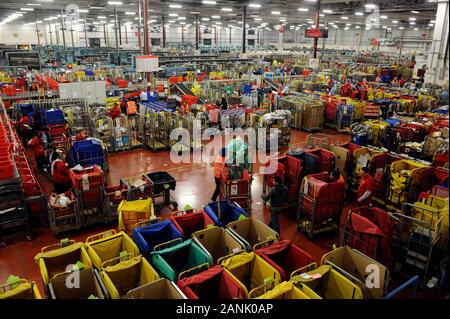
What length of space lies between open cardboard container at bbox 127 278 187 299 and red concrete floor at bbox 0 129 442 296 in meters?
2.79

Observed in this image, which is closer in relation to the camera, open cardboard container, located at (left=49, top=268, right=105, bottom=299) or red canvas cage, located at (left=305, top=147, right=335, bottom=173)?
open cardboard container, located at (left=49, top=268, right=105, bottom=299)

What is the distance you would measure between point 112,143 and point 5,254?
6.97m

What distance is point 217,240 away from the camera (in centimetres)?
670

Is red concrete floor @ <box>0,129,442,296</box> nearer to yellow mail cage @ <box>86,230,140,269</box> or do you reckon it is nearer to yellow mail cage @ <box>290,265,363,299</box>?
yellow mail cage @ <box>86,230,140,269</box>

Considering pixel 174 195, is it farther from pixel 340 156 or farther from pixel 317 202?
pixel 340 156

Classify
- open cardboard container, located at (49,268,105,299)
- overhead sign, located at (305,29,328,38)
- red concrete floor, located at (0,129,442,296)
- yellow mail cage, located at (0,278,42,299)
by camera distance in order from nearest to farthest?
yellow mail cage, located at (0,278,42,299), open cardboard container, located at (49,268,105,299), red concrete floor, located at (0,129,442,296), overhead sign, located at (305,29,328,38)

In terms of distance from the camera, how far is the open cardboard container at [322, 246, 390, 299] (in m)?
5.61

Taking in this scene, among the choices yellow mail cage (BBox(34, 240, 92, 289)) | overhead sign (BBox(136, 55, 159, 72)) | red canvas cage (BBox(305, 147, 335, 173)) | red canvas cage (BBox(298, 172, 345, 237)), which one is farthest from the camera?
overhead sign (BBox(136, 55, 159, 72))

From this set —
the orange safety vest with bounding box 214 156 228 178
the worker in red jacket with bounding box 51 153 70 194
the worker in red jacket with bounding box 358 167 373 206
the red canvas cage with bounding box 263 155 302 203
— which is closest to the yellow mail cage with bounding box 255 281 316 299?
the worker in red jacket with bounding box 358 167 373 206

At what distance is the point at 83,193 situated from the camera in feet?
27.9

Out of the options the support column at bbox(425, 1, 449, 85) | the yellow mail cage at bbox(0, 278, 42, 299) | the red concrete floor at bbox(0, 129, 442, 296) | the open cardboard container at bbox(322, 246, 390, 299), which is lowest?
the red concrete floor at bbox(0, 129, 442, 296)

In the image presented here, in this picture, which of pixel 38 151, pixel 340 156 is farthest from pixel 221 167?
pixel 38 151

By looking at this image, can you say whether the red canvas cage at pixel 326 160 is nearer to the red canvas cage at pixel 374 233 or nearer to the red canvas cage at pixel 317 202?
the red canvas cage at pixel 317 202
